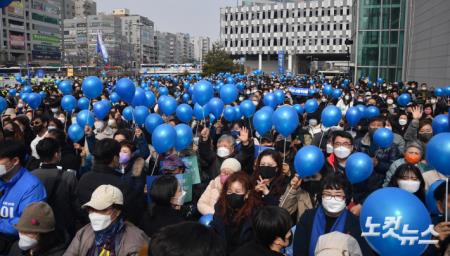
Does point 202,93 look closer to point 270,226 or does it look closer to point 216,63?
point 270,226

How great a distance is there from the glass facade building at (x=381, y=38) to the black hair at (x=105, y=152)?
32.3 meters

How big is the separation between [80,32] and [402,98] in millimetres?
126384

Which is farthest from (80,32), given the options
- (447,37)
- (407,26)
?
(447,37)

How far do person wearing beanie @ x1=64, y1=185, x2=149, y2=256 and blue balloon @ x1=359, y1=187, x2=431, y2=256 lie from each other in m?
1.47

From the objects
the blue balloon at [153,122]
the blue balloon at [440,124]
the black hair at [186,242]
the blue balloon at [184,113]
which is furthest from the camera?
the blue balloon at [184,113]

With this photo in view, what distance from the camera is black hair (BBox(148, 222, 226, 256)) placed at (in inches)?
67.4

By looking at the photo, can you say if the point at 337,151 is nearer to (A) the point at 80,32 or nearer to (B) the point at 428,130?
(B) the point at 428,130

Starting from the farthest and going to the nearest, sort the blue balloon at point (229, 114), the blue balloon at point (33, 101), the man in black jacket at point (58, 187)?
the blue balloon at point (33, 101) < the blue balloon at point (229, 114) < the man in black jacket at point (58, 187)

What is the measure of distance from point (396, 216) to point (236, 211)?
134 cm

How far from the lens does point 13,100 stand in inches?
508

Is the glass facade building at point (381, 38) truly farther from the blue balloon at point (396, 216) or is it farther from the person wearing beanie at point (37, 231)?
the person wearing beanie at point (37, 231)

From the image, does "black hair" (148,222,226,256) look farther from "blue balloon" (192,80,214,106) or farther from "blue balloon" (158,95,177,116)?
"blue balloon" (158,95,177,116)

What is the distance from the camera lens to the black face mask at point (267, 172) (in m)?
4.24

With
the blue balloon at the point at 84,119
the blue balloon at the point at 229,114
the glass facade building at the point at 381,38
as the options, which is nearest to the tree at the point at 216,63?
the glass facade building at the point at 381,38
